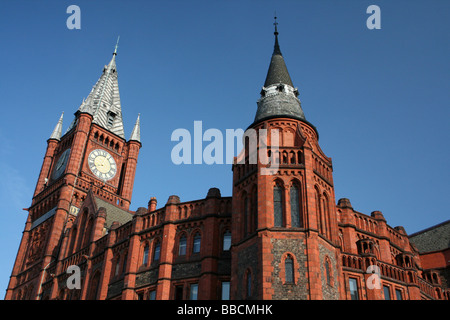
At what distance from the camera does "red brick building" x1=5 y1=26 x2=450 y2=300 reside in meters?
30.7

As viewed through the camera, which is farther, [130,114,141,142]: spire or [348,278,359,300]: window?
[130,114,141,142]: spire

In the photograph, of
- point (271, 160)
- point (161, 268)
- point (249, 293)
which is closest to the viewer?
point (249, 293)

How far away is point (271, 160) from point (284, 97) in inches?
288

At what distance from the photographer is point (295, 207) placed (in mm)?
32500

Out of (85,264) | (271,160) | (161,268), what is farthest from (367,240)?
(85,264)

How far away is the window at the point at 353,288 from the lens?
33.6 m

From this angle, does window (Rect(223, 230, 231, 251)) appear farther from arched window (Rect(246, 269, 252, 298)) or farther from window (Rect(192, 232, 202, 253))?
arched window (Rect(246, 269, 252, 298))

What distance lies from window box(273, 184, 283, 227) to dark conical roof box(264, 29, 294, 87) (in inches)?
443

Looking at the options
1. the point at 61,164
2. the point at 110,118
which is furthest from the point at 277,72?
the point at 110,118

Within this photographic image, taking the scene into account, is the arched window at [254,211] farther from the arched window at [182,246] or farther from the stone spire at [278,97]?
the arched window at [182,246]

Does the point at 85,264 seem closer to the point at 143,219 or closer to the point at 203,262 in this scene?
the point at 143,219

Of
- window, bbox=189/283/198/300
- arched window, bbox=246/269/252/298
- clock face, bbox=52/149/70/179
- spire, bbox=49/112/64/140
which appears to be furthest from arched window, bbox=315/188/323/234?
spire, bbox=49/112/64/140

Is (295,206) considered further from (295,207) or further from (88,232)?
(88,232)

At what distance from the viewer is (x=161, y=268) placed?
36938mm
